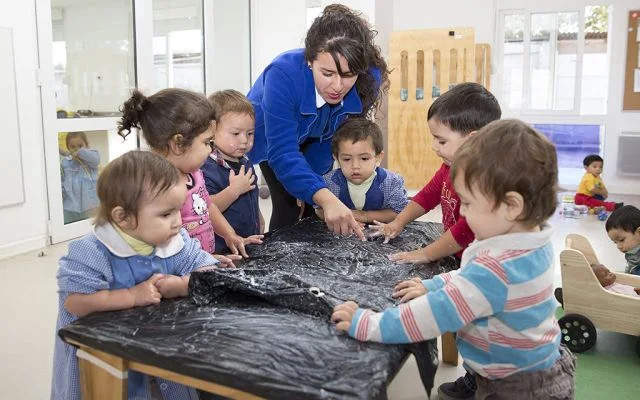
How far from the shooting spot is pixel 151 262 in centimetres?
128

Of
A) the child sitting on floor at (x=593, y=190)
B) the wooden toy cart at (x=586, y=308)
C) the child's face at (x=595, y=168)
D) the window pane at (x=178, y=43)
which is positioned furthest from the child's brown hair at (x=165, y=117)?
the child's face at (x=595, y=168)

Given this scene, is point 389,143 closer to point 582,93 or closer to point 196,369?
point 582,93

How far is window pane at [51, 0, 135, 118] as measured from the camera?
400 cm

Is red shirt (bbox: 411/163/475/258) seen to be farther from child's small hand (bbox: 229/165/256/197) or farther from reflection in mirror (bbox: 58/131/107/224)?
reflection in mirror (bbox: 58/131/107/224)

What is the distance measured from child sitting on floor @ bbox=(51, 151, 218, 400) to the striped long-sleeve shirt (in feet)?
1.56

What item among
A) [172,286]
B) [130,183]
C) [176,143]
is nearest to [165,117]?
[176,143]

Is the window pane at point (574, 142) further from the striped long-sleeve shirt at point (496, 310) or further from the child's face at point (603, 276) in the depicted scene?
the striped long-sleeve shirt at point (496, 310)

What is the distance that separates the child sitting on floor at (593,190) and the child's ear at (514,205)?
173 inches

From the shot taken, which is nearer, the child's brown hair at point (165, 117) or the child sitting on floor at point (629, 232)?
the child's brown hair at point (165, 117)

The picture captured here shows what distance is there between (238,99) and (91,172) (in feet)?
8.70

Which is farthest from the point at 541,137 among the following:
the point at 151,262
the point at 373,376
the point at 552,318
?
the point at 151,262

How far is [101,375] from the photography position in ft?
3.56

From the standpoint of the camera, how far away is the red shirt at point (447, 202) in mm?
1561

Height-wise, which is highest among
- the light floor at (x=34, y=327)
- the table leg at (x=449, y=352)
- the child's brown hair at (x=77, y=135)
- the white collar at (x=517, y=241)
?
the child's brown hair at (x=77, y=135)
